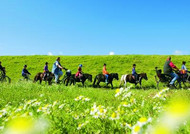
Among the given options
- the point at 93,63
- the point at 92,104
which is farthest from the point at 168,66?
the point at 93,63

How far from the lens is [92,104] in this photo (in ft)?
18.0

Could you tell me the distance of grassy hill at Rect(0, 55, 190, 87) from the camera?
108ft

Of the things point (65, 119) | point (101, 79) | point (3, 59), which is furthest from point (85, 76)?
point (3, 59)

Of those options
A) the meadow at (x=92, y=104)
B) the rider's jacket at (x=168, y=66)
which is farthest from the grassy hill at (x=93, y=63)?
the rider's jacket at (x=168, y=66)

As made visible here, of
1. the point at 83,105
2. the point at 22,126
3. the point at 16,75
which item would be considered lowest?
the point at 16,75

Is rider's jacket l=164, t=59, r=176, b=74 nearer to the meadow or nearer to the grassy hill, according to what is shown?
the meadow

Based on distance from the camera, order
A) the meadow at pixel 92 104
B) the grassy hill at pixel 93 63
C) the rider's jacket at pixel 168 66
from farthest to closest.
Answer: the grassy hill at pixel 93 63 → the rider's jacket at pixel 168 66 → the meadow at pixel 92 104

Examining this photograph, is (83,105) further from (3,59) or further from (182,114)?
(3,59)

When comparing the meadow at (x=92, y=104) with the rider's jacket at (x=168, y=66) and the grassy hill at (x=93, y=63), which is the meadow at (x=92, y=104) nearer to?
the grassy hill at (x=93, y=63)

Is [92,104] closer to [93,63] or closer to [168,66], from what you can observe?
[168,66]

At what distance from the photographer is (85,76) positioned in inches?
752

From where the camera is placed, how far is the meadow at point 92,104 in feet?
5.09

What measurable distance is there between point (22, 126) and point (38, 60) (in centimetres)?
4159

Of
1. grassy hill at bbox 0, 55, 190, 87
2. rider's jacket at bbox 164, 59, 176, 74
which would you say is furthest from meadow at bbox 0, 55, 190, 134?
rider's jacket at bbox 164, 59, 176, 74
